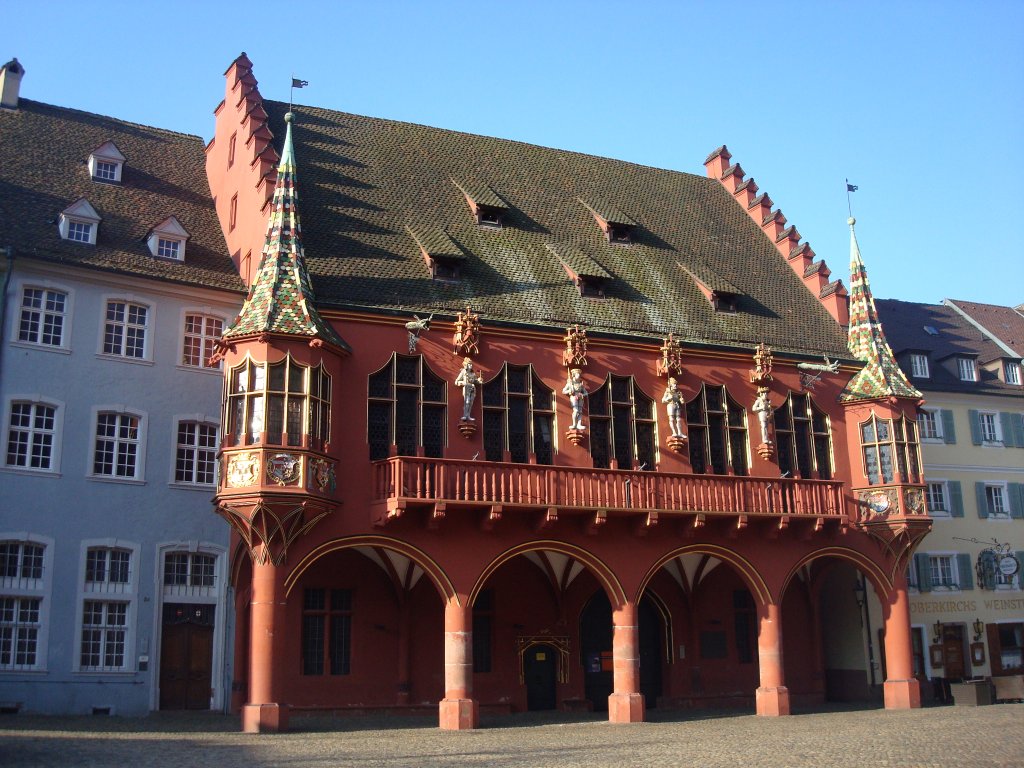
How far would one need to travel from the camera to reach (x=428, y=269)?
2747 cm

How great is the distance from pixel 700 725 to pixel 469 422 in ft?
26.8

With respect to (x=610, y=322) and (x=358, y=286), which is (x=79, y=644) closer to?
(x=358, y=286)

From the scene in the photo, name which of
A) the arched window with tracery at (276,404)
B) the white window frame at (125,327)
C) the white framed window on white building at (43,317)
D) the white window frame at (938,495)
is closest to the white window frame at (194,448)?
the white window frame at (125,327)

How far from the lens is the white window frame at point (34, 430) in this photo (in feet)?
82.0

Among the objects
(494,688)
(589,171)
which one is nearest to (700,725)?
(494,688)

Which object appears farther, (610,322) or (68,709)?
(610,322)

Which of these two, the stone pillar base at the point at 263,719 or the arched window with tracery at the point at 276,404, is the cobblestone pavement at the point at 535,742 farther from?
the arched window with tracery at the point at 276,404

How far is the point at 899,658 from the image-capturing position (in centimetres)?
2848

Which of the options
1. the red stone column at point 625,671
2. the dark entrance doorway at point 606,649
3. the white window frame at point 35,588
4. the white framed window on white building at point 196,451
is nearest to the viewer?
the white window frame at point 35,588

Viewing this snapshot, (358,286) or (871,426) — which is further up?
(358,286)

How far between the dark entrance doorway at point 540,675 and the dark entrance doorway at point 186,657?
7533 mm

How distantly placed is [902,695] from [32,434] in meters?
21.3

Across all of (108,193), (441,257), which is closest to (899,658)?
(441,257)

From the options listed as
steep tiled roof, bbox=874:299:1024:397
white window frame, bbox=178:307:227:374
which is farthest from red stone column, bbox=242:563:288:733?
steep tiled roof, bbox=874:299:1024:397
